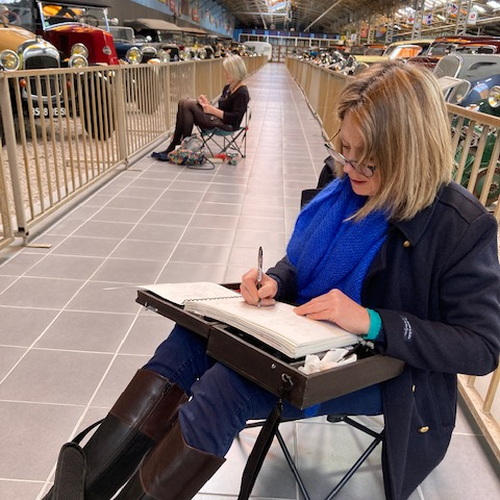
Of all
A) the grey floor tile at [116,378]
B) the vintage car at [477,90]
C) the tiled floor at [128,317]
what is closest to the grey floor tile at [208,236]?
the tiled floor at [128,317]

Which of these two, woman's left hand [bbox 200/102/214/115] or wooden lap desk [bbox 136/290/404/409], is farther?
woman's left hand [bbox 200/102/214/115]

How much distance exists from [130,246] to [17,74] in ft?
4.30

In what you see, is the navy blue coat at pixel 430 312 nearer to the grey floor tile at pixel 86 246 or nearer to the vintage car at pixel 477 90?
the grey floor tile at pixel 86 246

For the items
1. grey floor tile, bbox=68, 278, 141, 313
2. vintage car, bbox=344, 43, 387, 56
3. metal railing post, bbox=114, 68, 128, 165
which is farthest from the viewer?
vintage car, bbox=344, 43, 387, 56

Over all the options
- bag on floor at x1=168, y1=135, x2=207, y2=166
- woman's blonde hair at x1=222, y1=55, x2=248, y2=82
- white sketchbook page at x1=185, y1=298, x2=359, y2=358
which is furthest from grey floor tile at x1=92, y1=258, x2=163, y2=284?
woman's blonde hair at x1=222, y1=55, x2=248, y2=82

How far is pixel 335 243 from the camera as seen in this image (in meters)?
1.31

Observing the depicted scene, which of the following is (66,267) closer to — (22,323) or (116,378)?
(22,323)

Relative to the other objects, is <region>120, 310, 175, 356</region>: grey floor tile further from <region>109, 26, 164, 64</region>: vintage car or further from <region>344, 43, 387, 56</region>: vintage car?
<region>344, 43, 387, 56</region>: vintage car

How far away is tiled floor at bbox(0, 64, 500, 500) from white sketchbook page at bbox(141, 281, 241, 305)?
0.66 m

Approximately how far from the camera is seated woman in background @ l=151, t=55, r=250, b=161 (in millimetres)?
5738

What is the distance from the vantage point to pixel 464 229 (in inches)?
43.7

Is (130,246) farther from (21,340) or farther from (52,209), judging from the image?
(21,340)

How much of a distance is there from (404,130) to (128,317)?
6.21 ft

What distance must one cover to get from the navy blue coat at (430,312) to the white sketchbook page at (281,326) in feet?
0.42
